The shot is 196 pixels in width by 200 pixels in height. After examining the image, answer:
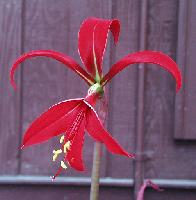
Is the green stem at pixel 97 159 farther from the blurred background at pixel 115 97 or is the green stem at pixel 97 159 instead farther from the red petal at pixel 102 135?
the blurred background at pixel 115 97

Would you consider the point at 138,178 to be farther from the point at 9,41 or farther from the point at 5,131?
the point at 9,41

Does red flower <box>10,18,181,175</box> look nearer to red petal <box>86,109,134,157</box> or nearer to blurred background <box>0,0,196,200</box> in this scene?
red petal <box>86,109,134,157</box>

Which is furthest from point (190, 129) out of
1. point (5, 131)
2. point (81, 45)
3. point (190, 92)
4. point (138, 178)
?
point (81, 45)

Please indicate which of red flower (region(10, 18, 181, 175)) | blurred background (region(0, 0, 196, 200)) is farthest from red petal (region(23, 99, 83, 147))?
blurred background (region(0, 0, 196, 200))

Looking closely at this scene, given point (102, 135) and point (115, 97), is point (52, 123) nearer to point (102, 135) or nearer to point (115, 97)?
point (102, 135)

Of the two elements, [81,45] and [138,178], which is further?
[138,178]
